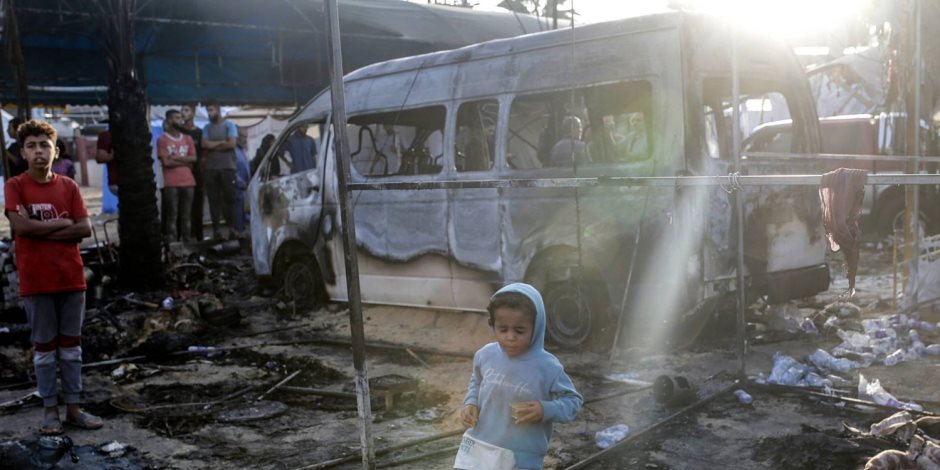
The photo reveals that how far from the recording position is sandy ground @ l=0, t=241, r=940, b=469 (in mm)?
4488

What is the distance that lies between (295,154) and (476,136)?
308 cm

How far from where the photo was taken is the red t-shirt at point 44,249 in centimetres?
500

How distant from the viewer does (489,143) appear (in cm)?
707

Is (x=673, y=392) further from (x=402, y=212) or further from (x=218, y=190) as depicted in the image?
(x=218, y=190)

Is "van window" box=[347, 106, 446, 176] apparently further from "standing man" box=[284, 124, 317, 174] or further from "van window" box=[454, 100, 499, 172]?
"standing man" box=[284, 124, 317, 174]

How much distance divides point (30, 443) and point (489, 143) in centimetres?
411

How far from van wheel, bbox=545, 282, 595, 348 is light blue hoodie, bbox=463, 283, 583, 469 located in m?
3.69

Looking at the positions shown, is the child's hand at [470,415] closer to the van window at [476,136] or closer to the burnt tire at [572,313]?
the burnt tire at [572,313]

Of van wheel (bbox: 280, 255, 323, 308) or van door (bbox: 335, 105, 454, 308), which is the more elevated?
van door (bbox: 335, 105, 454, 308)

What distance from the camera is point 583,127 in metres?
6.59

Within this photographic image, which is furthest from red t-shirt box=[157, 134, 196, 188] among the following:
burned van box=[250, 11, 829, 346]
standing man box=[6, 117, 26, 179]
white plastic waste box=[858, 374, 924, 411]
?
white plastic waste box=[858, 374, 924, 411]

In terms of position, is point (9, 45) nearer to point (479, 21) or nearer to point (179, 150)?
point (179, 150)

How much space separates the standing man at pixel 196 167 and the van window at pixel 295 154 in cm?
324

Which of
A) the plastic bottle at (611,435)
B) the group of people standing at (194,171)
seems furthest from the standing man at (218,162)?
the plastic bottle at (611,435)
